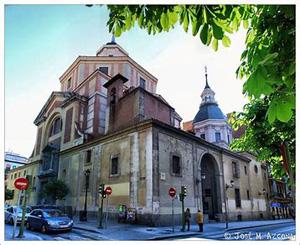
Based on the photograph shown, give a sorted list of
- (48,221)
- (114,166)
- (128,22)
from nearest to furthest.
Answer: (128,22) → (48,221) → (114,166)

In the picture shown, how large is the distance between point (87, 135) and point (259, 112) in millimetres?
19682

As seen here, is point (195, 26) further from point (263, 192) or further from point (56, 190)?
point (263, 192)

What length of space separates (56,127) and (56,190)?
8688 millimetres

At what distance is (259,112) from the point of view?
6133mm

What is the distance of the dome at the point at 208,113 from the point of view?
38562 mm

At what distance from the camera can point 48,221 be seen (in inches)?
471

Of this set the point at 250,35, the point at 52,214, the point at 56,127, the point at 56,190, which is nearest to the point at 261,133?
the point at 250,35

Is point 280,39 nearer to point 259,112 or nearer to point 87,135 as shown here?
point 259,112

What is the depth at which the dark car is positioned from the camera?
38.7 ft

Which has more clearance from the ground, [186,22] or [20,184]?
[186,22]

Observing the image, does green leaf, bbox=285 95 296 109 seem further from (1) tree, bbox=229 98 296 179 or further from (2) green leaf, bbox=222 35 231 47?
(1) tree, bbox=229 98 296 179

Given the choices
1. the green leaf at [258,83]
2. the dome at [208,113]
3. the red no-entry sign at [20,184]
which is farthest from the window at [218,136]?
the green leaf at [258,83]

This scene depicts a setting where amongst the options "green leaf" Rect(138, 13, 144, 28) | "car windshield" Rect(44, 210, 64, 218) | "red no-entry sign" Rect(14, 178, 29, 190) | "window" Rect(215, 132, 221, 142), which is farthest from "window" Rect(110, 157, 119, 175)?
"window" Rect(215, 132, 221, 142)

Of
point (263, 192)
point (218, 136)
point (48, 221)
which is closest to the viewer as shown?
point (48, 221)
